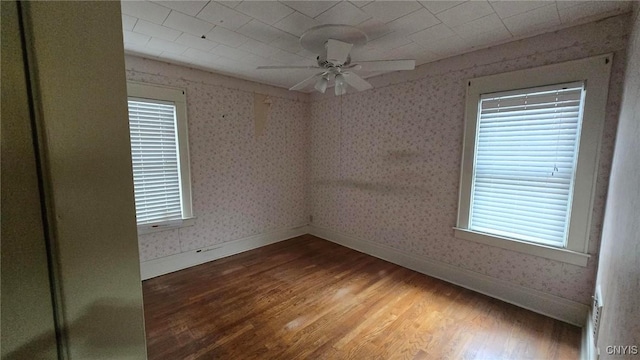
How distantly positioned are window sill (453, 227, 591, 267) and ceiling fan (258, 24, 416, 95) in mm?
1728

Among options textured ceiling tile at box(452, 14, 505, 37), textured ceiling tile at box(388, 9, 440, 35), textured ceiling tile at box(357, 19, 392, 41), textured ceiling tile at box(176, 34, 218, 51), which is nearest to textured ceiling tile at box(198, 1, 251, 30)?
textured ceiling tile at box(176, 34, 218, 51)

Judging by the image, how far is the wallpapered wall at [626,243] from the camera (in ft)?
2.89

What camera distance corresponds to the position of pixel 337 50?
1.83 m

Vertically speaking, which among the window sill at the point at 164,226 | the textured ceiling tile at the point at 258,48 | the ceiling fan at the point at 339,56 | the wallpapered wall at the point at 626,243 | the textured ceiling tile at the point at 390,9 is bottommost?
the window sill at the point at 164,226

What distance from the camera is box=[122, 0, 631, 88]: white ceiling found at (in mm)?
1634

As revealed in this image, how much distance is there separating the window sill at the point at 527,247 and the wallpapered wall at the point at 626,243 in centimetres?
58

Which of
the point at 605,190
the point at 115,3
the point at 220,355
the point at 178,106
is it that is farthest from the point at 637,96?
the point at 178,106

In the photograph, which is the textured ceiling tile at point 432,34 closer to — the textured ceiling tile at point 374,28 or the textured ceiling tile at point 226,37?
the textured ceiling tile at point 374,28

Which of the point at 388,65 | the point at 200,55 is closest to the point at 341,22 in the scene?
the point at 388,65

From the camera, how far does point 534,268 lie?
2125 mm

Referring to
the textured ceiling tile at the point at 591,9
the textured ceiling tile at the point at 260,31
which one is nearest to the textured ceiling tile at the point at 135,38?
the textured ceiling tile at the point at 260,31

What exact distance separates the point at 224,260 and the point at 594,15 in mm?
4129

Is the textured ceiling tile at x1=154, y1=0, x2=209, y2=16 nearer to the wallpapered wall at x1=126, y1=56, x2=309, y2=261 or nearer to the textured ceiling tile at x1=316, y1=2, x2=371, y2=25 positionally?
the textured ceiling tile at x1=316, y1=2, x2=371, y2=25

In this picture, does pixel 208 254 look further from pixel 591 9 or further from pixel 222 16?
pixel 591 9
